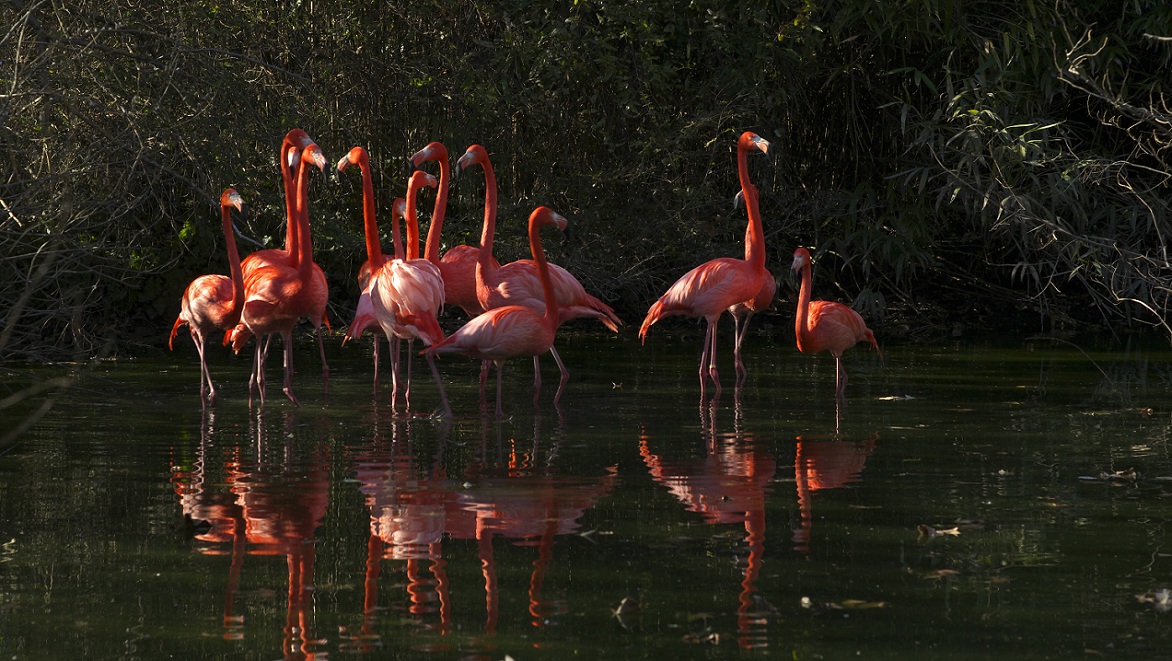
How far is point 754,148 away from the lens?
8.83 m

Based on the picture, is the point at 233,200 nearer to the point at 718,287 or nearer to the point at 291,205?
the point at 291,205

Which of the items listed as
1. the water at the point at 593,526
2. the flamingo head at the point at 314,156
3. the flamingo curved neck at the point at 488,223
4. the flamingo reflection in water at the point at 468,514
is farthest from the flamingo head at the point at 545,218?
the flamingo reflection in water at the point at 468,514

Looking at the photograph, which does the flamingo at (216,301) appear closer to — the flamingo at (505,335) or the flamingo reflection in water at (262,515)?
the flamingo at (505,335)

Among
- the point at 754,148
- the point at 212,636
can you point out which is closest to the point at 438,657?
the point at 212,636

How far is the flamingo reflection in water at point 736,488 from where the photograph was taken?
142 inches

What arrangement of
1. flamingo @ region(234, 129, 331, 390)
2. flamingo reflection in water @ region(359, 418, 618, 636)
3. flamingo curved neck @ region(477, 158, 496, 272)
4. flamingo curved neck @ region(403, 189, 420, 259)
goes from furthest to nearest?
flamingo curved neck @ region(403, 189, 420, 259), flamingo curved neck @ region(477, 158, 496, 272), flamingo @ region(234, 129, 331, 390), flamingo reflection in water @ region(359, 418, 618, 636)

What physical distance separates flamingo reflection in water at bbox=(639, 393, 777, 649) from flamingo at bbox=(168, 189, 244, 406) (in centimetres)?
231

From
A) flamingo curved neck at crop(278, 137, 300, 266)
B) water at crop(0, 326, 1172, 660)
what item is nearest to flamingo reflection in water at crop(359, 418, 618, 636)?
water at crop(0, 326, 1172, 660)

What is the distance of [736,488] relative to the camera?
5.22 m

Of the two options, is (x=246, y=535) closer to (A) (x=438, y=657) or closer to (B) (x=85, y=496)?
(B) (x=85, y=496)

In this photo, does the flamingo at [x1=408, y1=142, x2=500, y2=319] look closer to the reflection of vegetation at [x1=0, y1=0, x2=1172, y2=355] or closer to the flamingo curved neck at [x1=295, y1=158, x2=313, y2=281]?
the flamingo curved neck at [x1=295, y1=158, x2=313, y2=281]

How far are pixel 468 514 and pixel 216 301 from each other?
3.33 meters

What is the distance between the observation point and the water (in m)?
3.46

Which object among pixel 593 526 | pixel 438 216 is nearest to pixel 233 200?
pixel 438 216
